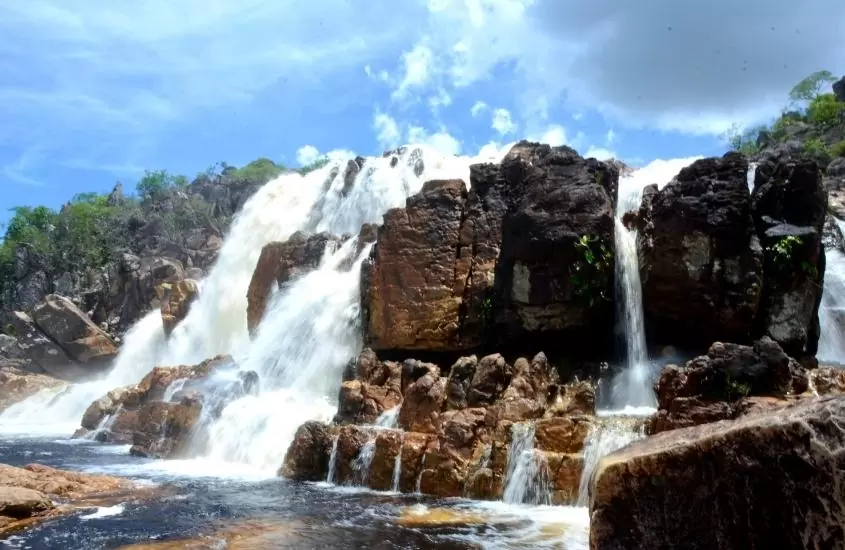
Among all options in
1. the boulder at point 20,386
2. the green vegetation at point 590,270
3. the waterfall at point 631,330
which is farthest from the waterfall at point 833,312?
the boulder at point 20,386

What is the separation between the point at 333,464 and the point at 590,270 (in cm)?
836

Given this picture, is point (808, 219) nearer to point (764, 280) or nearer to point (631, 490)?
point (764, 280)

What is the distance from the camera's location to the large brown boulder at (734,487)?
405 cm

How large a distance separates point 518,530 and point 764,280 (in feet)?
36.3

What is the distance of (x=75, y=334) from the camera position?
39.7 m

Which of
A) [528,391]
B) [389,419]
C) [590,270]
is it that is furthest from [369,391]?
[590,270]

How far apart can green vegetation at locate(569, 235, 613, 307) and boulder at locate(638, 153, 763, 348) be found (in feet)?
4.39

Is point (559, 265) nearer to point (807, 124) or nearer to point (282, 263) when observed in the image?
point (282, 263)

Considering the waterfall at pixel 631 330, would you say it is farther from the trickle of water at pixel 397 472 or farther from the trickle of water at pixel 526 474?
the trickle of water at pixel 397 472

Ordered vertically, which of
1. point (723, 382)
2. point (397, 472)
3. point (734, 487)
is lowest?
point (397, 472)

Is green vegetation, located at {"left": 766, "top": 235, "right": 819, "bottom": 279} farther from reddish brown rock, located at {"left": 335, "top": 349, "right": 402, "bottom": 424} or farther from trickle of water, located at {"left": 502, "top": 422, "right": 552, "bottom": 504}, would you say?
reddish brown rock, located at {"left": 335, "top": 349, "right": 402, "bottom": 424}

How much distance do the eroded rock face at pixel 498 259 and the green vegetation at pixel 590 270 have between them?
3cm

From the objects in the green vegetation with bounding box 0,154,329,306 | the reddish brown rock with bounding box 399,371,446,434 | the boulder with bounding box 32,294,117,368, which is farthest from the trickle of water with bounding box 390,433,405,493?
the green vegetation with bounding box 0,154,329,306

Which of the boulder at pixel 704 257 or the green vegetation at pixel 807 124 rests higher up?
the green vegetation at pixel 807 124
